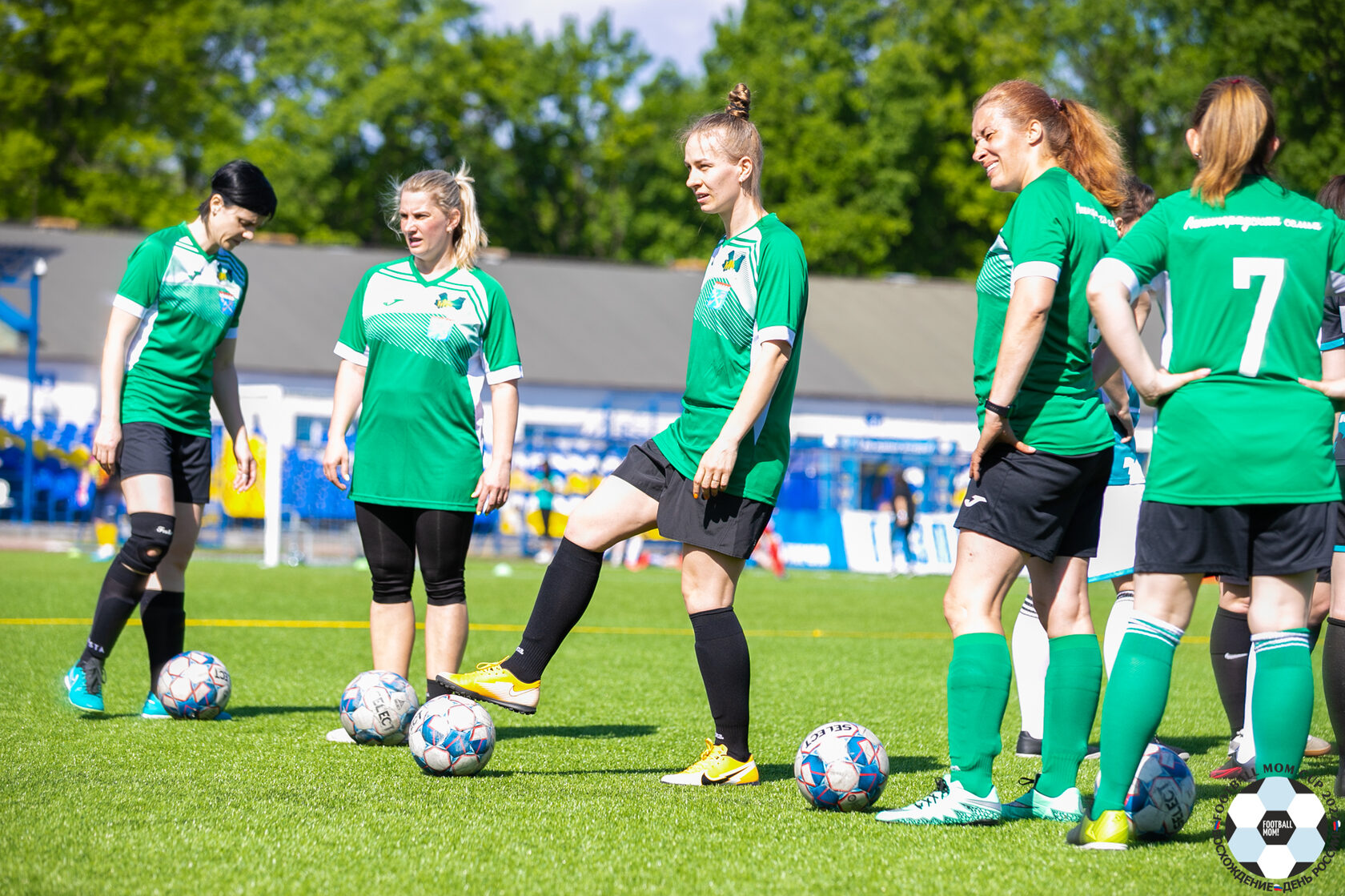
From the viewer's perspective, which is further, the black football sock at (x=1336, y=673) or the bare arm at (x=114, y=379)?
the bare arm at (x=114, y=379)

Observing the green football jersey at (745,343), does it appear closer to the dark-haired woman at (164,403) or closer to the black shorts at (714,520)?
the black shorts at (714,520)

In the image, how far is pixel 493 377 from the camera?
5.73 m

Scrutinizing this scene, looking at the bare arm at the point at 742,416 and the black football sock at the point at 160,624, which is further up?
the bare arm at the point at 742,416

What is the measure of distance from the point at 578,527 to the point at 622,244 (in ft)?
155

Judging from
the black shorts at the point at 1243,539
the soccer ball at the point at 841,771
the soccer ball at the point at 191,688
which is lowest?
the soccer ball at the point at 191,688

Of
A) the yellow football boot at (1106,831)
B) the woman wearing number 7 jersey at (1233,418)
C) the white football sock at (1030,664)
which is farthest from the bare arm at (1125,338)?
the white football sock at (1030,664)

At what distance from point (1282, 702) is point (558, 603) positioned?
2413mm

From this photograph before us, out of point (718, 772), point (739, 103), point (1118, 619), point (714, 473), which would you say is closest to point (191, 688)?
point (718, 772)

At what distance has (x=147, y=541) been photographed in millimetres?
5938

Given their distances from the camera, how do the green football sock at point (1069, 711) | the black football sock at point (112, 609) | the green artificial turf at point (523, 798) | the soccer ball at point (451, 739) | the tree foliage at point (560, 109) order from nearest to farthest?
the green artificial turf at point (523, 798) → the green football sock at point (1069, 711) → the soccer ball at point (451, 739) → the black football sock at point (112, 609) → the tree foliage at point (560, 109)

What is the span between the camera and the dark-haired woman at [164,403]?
5.94 meters

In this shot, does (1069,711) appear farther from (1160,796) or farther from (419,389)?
(419,389)

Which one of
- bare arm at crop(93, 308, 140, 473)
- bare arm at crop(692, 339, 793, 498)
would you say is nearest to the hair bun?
bare arm at crop(692, 339, 793, 498)

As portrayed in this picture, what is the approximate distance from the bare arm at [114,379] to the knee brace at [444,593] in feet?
4.81
